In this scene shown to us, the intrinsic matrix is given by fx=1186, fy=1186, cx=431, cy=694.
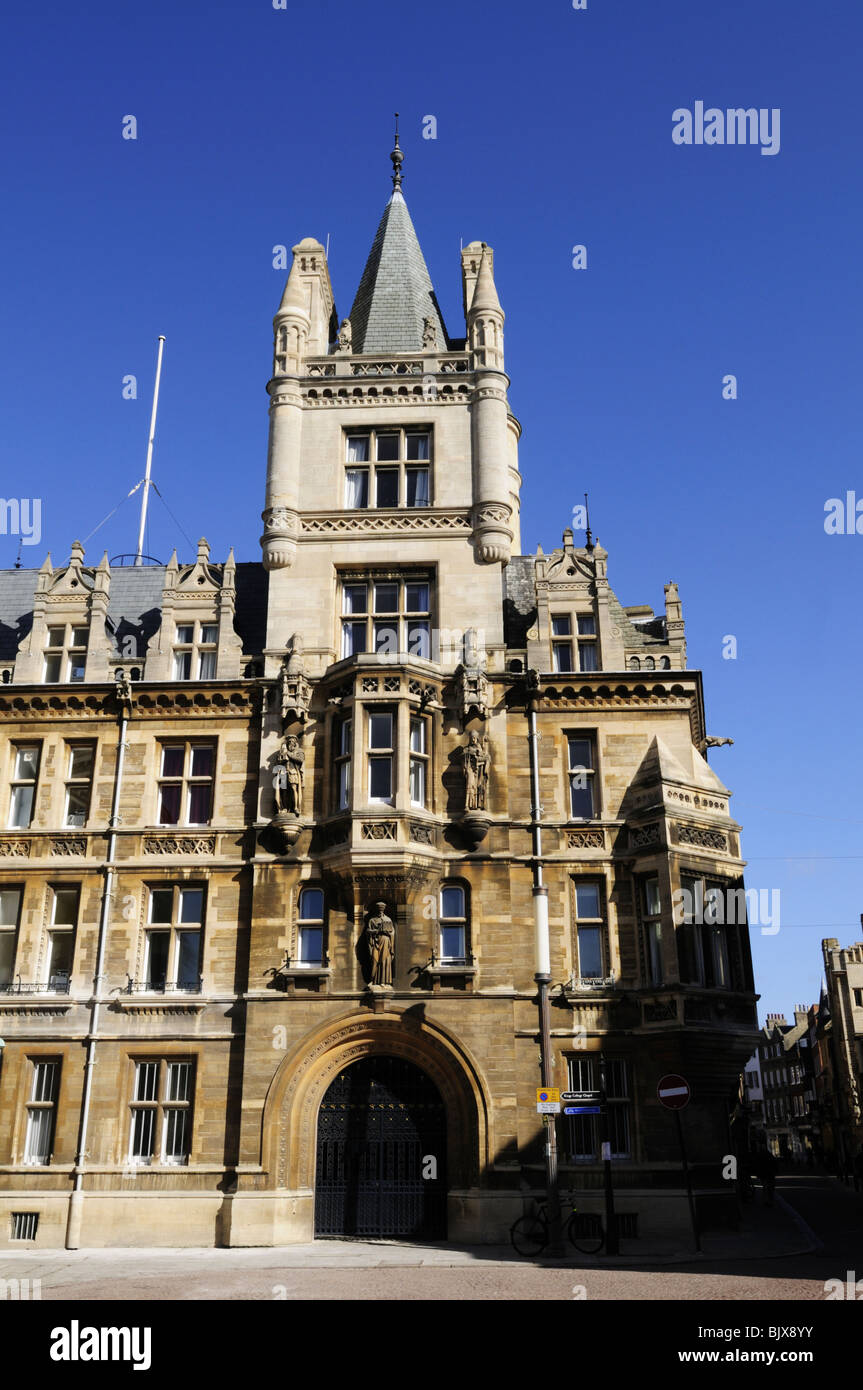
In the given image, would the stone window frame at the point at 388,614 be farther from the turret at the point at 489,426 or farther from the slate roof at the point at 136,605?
the slate roof at the point at 136,605

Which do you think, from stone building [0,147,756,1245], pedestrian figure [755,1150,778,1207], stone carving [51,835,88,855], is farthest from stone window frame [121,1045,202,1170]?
pedestrian figure [755,1150,778,1207]

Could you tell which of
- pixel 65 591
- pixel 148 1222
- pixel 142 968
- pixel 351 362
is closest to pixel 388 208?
pixel 351 362

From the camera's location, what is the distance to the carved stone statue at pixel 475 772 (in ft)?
97.6

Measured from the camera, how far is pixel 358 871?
1126 inches

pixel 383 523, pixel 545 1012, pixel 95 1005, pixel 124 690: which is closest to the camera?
pixel 545 1012

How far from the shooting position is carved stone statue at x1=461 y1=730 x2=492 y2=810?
29.7m

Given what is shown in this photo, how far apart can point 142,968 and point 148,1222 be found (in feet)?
19.4

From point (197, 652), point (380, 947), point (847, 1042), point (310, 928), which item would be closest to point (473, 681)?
point (380, 947)

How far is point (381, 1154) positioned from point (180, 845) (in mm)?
9151

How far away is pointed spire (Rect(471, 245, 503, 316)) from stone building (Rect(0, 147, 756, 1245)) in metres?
1.81

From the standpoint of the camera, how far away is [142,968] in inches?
1177

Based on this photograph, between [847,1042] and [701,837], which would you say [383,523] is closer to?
[701,837]

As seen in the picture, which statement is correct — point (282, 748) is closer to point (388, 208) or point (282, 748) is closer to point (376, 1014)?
point (376, 1014)

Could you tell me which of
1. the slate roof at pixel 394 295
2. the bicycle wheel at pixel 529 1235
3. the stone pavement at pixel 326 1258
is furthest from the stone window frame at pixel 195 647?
the bicycle wheel at pixel 529 1235
